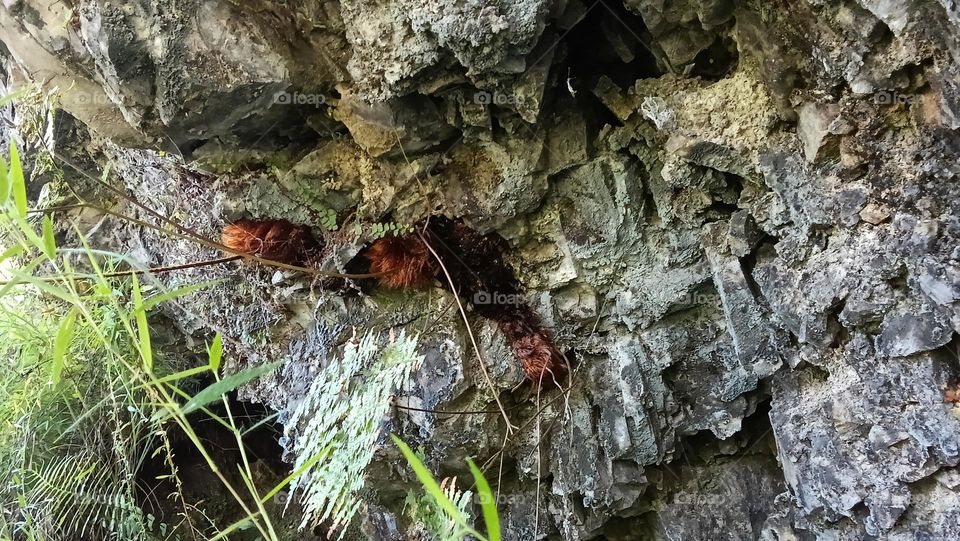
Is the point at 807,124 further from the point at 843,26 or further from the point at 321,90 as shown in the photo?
the point at 321,90

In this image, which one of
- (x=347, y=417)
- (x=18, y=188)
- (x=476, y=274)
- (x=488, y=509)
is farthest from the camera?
(x=476, y=274)

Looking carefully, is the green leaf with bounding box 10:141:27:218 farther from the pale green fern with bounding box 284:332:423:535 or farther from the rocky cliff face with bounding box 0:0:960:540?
the pale green fern with bounding box 284:332:423:535

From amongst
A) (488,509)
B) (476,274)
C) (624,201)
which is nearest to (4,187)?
(488,509)

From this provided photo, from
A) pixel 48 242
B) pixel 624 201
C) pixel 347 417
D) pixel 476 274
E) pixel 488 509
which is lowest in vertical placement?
pixel 347 417

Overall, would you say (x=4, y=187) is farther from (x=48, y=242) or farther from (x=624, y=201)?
(x=624, y=201)

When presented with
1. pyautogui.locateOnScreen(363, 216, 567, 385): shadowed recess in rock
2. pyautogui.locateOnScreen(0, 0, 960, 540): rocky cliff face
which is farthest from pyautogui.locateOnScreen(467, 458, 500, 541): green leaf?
pyautogui.locateOnScreen(363, 216, 567, 385): shadowed recess in rock

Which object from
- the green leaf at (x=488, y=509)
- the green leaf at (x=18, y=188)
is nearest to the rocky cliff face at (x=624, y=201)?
the green leaf at (x=18, y=188)

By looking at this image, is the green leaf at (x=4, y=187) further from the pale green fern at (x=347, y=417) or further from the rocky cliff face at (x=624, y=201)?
the pale green fern at (x=347, y=417)
